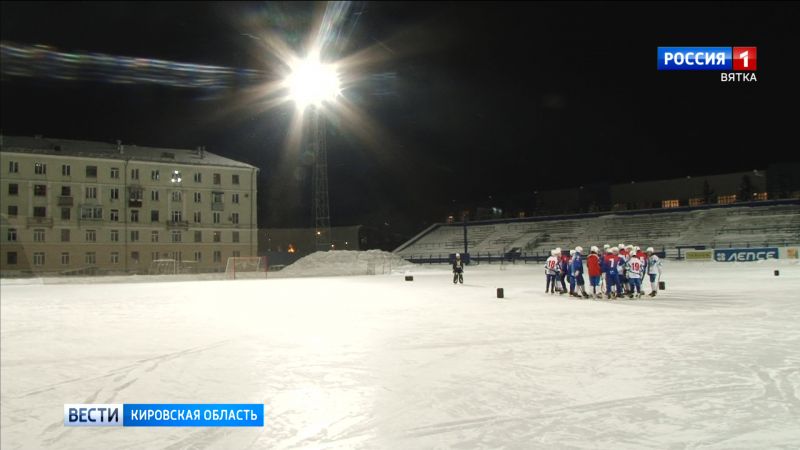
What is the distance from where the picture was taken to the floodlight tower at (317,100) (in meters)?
43.2

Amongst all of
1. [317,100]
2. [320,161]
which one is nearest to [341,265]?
[320,161]

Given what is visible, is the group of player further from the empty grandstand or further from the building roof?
the building roof

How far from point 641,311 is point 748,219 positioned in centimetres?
4819

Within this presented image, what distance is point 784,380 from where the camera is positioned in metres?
6.52

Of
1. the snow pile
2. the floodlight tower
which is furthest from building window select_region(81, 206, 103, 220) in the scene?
the floodlight tower

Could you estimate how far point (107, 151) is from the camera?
5569cm

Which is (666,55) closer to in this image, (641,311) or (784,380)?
(641,311)

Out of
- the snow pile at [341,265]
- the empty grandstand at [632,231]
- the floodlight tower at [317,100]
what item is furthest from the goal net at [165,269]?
the empty grandstand at [632,231]

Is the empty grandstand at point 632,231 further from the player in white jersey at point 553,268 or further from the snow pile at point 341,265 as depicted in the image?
the player in white jersey at point 553,268

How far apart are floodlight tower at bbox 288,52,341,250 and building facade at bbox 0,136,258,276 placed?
15641mm

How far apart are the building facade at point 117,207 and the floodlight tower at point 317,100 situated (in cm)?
1564

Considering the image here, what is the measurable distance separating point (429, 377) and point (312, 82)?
39898 millimetres

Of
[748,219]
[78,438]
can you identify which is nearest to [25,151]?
[78,438]

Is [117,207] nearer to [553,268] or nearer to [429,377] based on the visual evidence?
[553,268]
